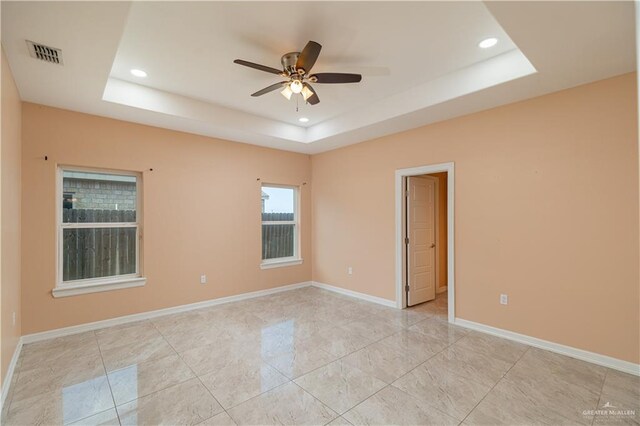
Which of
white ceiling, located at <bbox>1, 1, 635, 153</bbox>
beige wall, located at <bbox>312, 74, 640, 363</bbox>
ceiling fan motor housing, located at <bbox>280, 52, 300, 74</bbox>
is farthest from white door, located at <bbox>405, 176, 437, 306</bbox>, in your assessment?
ceiling fan motor housing, located at <bbox>280, 52, 300, 74</bbox>

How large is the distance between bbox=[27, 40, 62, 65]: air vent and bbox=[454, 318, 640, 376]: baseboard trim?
4943mm

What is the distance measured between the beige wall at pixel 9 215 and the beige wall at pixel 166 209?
255 mm

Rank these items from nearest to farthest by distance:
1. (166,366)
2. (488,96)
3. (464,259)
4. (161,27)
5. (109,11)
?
(109,11) < (161,27) < (166,366) < (488,96) < (464,259)

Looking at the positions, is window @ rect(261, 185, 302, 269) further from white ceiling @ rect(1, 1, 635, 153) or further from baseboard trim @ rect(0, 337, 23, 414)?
baseboard trim @ rect(0, 337, 23, 414)

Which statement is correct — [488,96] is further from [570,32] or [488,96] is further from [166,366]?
[166,366]

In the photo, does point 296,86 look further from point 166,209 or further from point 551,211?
point 551,211

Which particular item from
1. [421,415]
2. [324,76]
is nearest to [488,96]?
[324,76]

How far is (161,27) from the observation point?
2346 millimetres

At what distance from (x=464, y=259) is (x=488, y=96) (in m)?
1.95

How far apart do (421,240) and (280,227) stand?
8.57 feet

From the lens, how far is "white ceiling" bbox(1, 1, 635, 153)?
1.99 meters

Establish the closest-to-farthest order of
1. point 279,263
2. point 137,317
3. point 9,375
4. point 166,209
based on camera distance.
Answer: point 9,375
point 137,317
point 166,209
point 279,263

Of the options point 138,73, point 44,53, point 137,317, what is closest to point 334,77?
point 138,73

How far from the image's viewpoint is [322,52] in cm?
274
